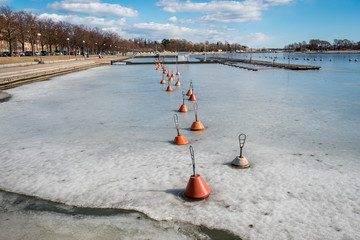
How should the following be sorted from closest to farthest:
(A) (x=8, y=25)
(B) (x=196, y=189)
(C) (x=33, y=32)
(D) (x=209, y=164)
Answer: (B) (x=196, y=189), (D) (x=209, y=164), (A) (x=8, y=25), (C) (x=33, y=32)

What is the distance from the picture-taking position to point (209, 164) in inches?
263

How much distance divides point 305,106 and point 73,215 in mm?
11349

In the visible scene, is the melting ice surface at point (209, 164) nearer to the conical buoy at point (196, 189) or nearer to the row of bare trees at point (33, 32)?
the conical buoy at point (196, 189)

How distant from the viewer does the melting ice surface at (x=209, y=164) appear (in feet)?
15.2

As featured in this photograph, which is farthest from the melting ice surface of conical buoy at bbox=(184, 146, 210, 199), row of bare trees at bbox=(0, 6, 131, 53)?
row of bare trees at bbox=(0, 6, 131, 53)

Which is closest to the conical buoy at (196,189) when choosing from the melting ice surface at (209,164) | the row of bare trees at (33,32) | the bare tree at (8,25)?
the melting ice surface at (209,164)

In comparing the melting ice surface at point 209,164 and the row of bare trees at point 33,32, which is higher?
the row of bare trees at point 33,32

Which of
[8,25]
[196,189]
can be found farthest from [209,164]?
[8,25]

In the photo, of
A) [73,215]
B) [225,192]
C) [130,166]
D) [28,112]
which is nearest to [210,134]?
[130,166]

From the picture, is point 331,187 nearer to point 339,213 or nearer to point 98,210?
point 339,213

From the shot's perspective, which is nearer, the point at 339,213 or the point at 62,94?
the point at 339,213

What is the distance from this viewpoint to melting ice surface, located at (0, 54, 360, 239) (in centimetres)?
462

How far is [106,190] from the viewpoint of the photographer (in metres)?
5.53

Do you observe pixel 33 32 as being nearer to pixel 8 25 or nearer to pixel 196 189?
pixel 8 25
